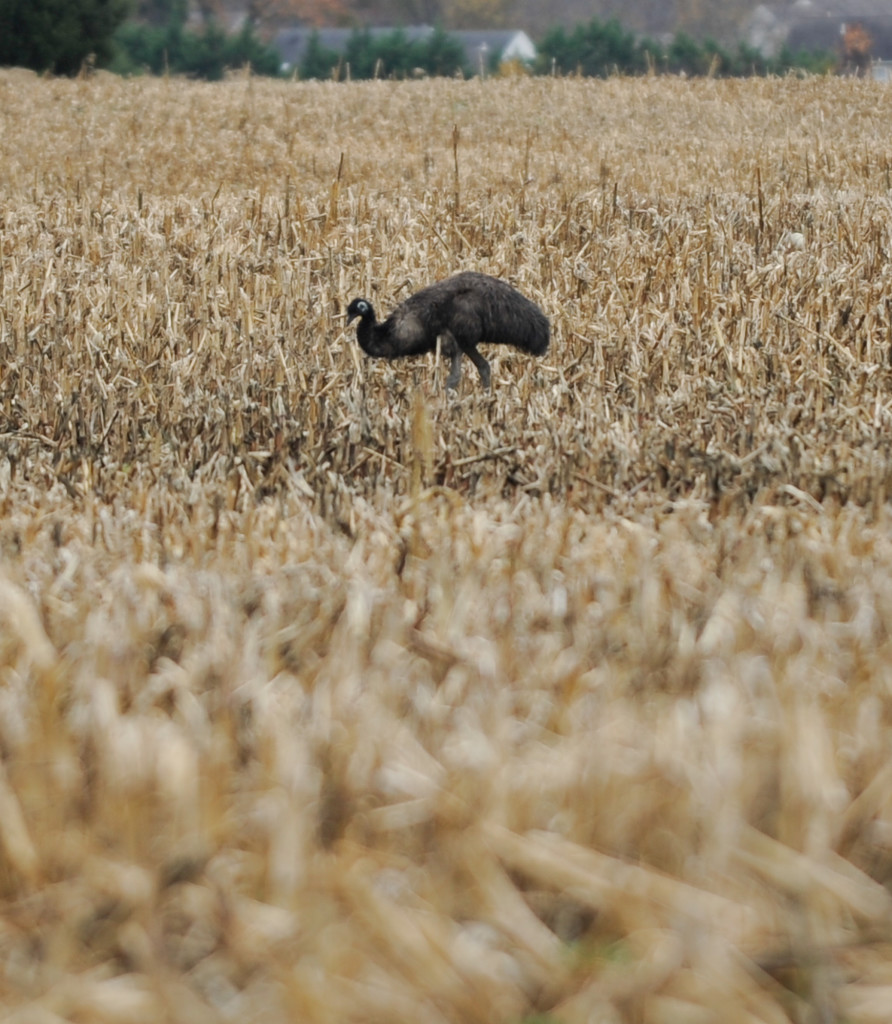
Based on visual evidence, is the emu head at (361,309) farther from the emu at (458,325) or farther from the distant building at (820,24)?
the distant building at (820,24)

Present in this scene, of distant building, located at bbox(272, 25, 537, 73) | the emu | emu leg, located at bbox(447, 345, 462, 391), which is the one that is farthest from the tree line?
emu leg, located at bbox(447, 345, 462, 391)

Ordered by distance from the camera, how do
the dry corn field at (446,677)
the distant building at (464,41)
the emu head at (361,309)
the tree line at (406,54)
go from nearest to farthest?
1. the dry corn field at (446,677)
2. the emu head at (361,309)
3. the tree line at (406,54)
4. the distant building at (464,41)

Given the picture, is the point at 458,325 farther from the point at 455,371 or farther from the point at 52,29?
the point at 52,29

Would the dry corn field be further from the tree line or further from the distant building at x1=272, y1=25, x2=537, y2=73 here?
the distant building at x1=272, y1=25, x2=537, y2=73

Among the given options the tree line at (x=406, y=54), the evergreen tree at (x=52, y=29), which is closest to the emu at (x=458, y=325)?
the evergreen tree at (x=52, y=29)

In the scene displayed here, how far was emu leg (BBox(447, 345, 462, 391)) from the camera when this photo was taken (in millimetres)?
5148

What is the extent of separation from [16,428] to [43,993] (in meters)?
2.90

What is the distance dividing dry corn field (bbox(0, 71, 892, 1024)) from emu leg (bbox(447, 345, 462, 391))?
4 centimetres

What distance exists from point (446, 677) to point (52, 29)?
36424 mm

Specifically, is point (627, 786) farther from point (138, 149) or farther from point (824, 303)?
point (138, 149)

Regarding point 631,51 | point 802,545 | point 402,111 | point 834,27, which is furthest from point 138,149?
point 834,27

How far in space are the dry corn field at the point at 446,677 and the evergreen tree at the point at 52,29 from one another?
1285 inches

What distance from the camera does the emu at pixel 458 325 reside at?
5.14 metres

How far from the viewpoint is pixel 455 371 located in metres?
5.15
